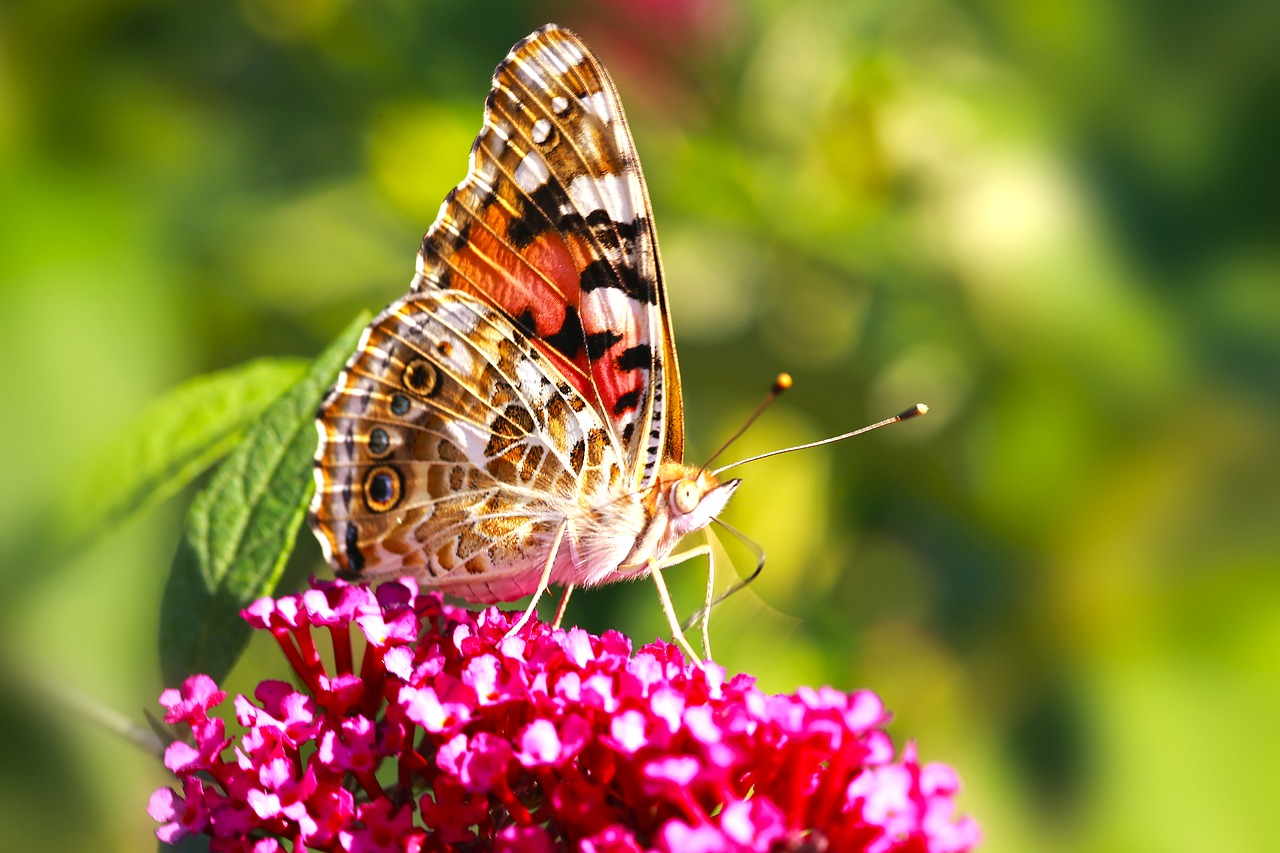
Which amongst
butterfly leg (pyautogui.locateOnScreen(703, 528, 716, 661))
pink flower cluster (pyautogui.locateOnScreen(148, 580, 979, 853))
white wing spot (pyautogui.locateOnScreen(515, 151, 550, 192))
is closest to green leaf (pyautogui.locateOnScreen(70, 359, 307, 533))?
pink flower cluster (pyautogui.locateOnScreen(148, 580, 979, 853))

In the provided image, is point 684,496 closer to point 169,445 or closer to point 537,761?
point 537,761

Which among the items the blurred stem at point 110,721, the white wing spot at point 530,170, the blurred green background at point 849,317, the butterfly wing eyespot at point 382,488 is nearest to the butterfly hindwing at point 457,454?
the butterfly wing eyespot at point 382,488

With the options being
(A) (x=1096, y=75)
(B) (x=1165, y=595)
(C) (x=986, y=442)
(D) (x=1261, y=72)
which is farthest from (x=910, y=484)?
(D) (x=1261, y=72)

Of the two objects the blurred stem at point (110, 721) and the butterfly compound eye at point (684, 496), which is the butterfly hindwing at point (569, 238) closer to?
the butterfly compound eye at point (684, 496)

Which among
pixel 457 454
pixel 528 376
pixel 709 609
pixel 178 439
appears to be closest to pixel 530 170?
pixel 528 376

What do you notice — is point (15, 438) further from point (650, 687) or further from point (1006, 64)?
point (1006, 64)
